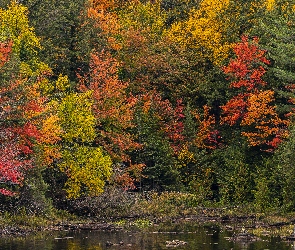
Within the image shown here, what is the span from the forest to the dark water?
22.4 ft

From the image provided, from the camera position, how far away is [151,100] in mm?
70125

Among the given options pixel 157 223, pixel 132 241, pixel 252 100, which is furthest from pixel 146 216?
pixel 252 100

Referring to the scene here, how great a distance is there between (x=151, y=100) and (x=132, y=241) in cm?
2913

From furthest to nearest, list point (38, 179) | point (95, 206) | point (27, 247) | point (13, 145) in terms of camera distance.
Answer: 1. point (95, 206)
2. point (38, 179)
3. point (13, 145)
4. point (27, 247)

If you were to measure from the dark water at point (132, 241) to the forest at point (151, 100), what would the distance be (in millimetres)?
6824

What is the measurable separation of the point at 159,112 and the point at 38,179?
69.8ft

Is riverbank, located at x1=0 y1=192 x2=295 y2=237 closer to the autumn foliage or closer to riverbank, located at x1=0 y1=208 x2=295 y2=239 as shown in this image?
riverbank, located at x1=0 y1=208 x2=295 y2=239

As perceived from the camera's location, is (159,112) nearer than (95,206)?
No

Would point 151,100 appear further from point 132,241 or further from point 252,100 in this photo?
point 132,241

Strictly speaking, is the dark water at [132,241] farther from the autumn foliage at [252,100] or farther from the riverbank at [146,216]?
the autumn foliage at [252,100]

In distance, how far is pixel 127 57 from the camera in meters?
73.2

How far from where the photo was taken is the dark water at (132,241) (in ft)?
129

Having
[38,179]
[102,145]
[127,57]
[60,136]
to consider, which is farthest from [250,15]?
[38,179]

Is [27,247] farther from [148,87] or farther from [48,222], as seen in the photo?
[148,87]
